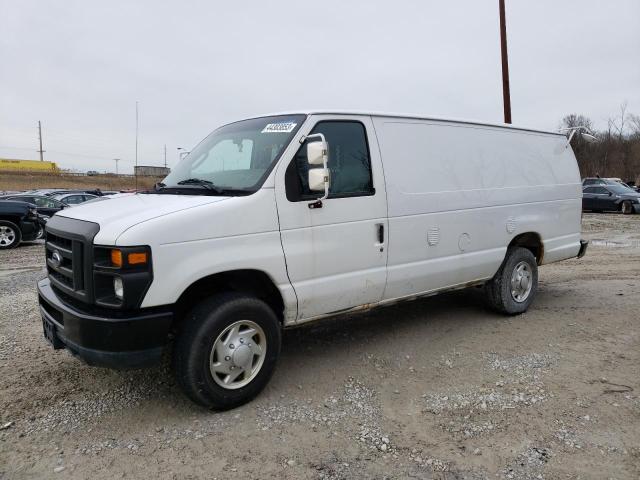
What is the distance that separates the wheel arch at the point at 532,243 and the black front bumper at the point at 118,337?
415 centimetres

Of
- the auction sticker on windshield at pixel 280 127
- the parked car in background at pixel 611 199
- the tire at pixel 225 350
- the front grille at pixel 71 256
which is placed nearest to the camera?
the front grille at pixel 71 256

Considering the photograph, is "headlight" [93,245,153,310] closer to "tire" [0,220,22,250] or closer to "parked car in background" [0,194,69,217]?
"tire" [0,220,22,250]

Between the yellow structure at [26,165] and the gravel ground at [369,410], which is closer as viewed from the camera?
the gravel ground at [369,410]

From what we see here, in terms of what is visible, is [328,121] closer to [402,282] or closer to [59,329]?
[402,282]

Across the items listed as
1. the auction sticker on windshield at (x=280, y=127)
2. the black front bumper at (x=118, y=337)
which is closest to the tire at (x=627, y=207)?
the auction sticker on windshield at (x=280, y=127)

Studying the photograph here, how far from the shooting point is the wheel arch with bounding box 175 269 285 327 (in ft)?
11.5

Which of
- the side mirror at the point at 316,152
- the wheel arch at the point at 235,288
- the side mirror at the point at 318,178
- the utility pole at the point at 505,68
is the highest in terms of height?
the utility pole at the point at 505,68

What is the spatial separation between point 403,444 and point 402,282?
5.42 feet

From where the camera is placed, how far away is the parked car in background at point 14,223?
12602mm

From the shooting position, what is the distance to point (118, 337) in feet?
10.2

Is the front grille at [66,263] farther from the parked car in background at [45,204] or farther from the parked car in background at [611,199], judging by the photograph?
the parked car in background at [611,199]

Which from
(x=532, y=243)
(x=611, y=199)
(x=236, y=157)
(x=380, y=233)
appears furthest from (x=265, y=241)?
(x=611, y=199)

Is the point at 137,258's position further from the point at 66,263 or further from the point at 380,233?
the point at 380,233

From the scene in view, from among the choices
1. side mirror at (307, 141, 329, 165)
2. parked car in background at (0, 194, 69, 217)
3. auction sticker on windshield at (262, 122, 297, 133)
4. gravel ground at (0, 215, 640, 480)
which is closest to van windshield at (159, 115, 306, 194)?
auction sticker on windshield at (262, 122, 297, 133)
